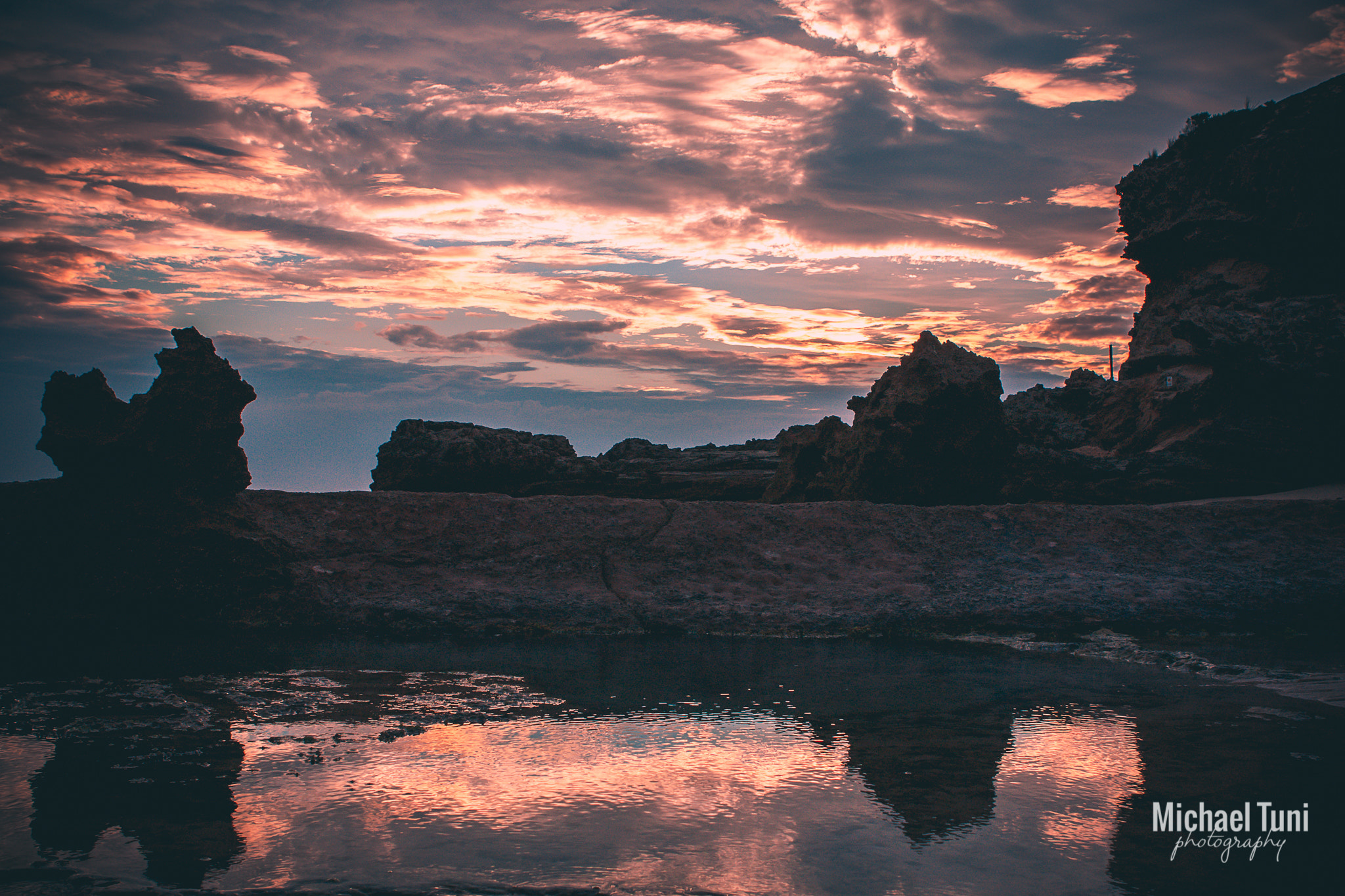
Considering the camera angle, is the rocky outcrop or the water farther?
the rocky outcrop

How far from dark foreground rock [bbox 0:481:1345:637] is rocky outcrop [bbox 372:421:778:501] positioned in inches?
184

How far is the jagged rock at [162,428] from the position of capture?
5848 millimetres

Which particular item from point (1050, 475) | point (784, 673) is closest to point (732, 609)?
point (784, 673)

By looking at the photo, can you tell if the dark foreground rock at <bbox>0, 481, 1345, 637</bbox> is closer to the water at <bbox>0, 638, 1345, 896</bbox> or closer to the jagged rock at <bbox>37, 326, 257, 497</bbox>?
the jagged rock at <bbox>37, 326, 257, 497</bbox>

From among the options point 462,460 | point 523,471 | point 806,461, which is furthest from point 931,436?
point 462,460

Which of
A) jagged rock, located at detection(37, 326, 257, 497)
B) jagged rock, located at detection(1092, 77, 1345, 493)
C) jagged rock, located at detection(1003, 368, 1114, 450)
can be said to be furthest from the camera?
jagged rock, located at detection(1003, 368, 1114, 450)

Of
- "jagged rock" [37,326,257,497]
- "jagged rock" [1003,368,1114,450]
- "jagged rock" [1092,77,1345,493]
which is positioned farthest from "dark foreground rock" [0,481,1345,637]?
"jagged rock" [1092,77,1345,493]

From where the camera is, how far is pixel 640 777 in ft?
9.20

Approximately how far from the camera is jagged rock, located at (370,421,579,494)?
37.8 feet

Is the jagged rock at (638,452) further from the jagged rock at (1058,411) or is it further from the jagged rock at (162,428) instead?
the jagged rock at (162,428)

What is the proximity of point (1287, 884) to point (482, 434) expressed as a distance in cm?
1107

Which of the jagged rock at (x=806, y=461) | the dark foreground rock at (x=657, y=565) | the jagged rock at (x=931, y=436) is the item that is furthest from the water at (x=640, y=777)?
the jagged rock at (x=806, y=461)

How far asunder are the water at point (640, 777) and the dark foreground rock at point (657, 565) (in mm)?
1107

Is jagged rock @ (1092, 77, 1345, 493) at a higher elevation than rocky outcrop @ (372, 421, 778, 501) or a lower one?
higher
